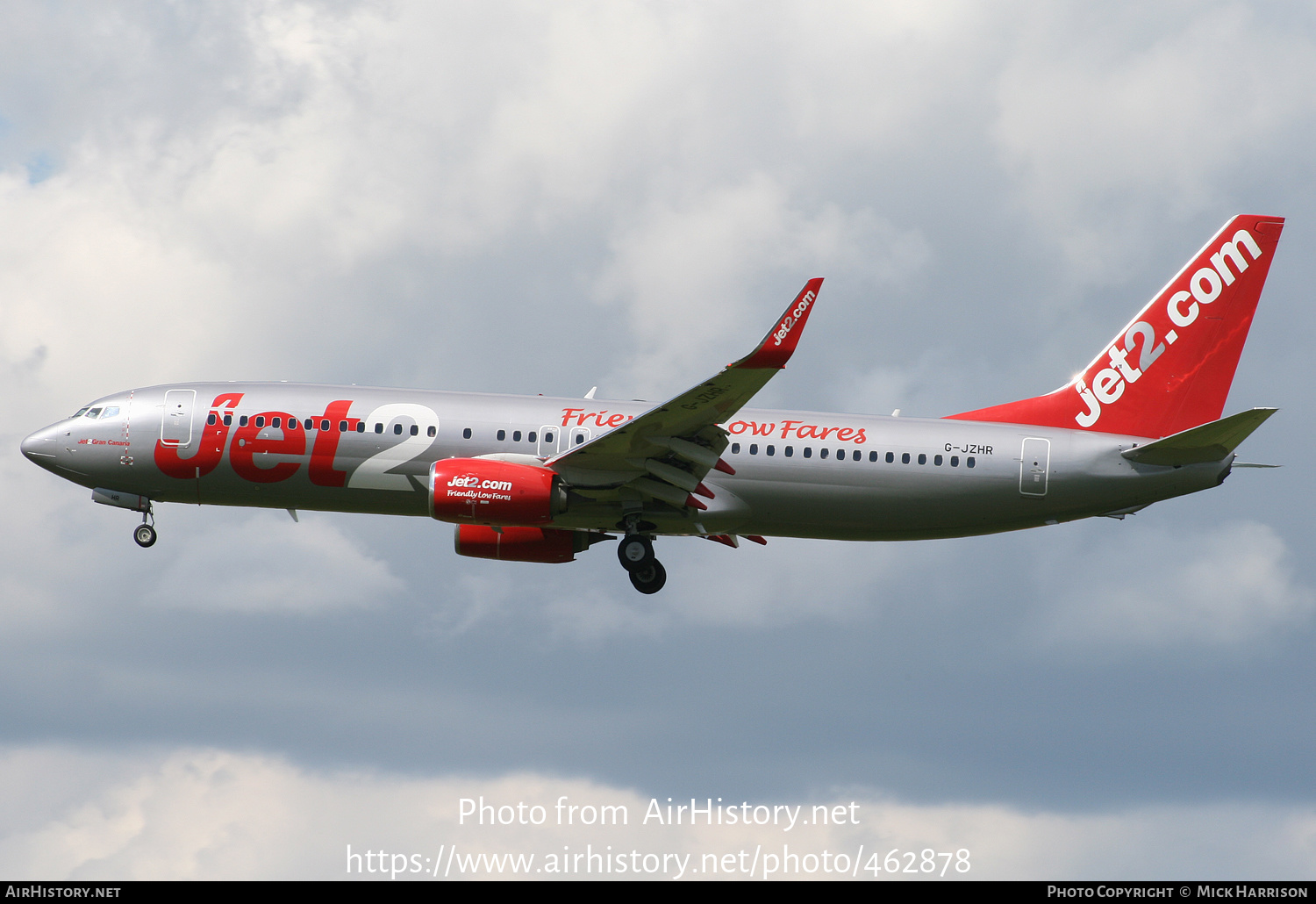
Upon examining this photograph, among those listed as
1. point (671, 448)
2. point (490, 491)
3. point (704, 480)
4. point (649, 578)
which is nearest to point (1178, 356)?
point (704, 480)

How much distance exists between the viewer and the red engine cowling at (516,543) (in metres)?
41.6

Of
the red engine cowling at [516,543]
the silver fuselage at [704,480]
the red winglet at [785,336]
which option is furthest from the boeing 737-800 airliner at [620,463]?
the red winglet at [785,336]

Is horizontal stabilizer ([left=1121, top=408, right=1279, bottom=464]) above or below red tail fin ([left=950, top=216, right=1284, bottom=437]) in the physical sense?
below

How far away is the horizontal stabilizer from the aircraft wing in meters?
11.1

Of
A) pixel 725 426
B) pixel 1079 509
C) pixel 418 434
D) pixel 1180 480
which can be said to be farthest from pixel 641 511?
pixel 1180 480

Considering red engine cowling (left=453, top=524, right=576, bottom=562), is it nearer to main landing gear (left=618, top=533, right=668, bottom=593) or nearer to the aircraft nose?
main landing gear (left=618, top=533, right=668, bottom=593)

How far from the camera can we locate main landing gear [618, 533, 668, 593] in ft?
132

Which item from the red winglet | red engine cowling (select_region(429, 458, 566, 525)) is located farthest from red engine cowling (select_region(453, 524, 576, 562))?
the red winglet

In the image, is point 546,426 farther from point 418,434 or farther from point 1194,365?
point 1194,365

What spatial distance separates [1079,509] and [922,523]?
4.34m

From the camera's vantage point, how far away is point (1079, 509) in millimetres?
40344

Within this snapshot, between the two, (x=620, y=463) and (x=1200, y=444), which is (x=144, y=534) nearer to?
(x=620, y=463)

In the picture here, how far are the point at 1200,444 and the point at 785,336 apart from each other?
12.4 metres

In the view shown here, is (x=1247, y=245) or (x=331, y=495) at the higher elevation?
(x=1247, y=245)
